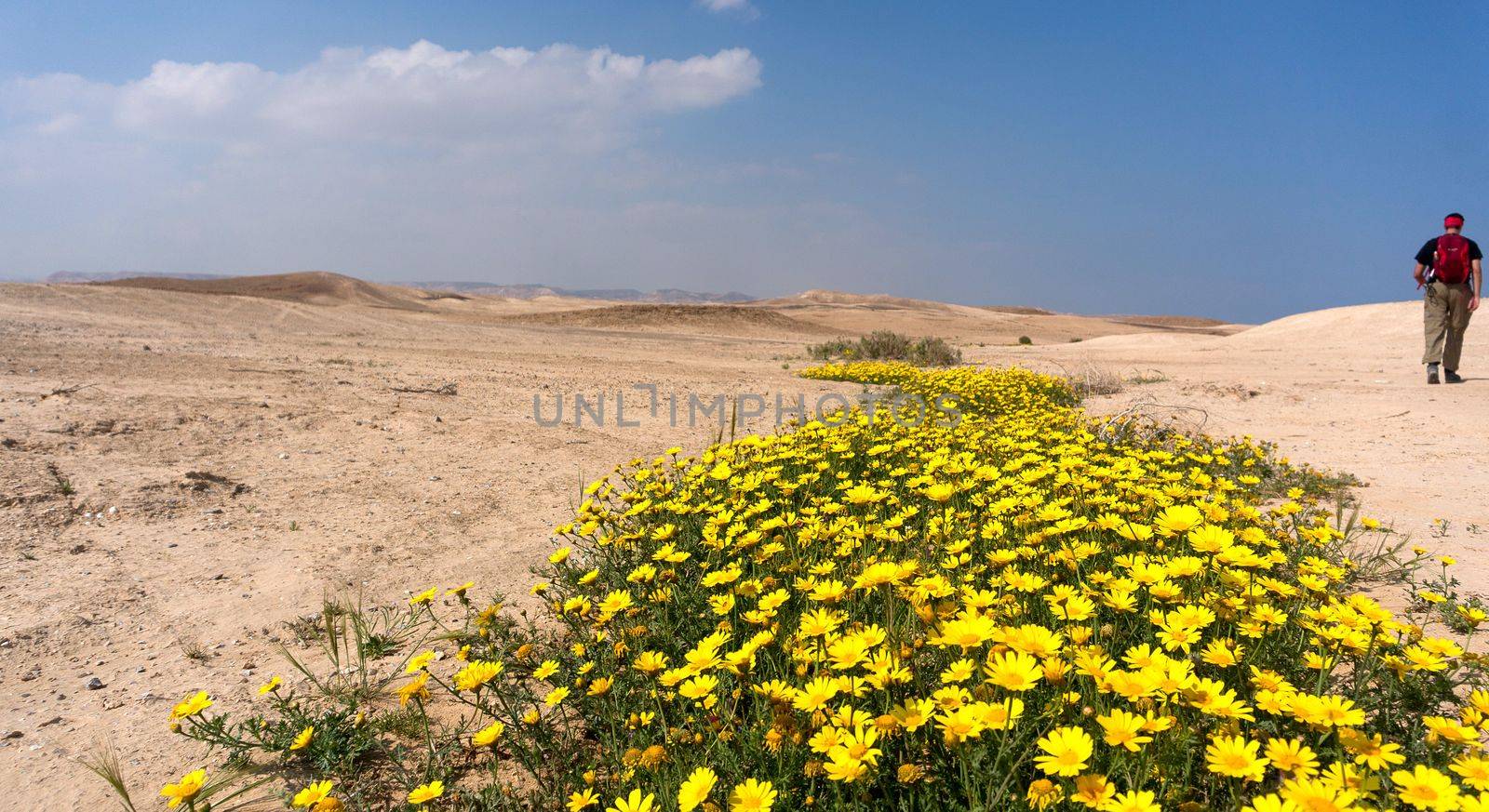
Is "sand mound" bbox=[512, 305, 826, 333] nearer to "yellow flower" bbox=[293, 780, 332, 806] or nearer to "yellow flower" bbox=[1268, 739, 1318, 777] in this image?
"yellow flower" bbox=[293, 780, 332, 806]

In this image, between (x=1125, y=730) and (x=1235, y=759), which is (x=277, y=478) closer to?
(x=1125, y=730)

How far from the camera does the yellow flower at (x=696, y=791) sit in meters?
1.57

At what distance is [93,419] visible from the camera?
6.29m

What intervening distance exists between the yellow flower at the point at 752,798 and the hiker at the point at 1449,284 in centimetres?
1168

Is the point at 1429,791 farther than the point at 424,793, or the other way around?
the point at 424,793

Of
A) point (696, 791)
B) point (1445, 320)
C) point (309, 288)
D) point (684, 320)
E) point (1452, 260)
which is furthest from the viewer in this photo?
point (309, 288)

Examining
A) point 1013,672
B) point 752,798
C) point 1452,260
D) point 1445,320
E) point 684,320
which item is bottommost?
point 752,798

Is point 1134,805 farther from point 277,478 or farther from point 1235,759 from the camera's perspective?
point 277,478

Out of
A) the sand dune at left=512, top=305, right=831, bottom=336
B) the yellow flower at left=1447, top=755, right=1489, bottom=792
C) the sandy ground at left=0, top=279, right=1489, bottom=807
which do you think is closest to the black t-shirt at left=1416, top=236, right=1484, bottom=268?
the sandy ground at left=0, top=279, right=1489, bottom=807

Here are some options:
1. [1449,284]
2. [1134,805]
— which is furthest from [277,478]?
[1449,284]

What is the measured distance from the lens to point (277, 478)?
554 cm

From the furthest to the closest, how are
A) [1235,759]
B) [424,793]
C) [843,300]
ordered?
1. [843,300]
2. [424,793]
3. [1235,759]

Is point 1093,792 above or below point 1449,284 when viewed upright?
below

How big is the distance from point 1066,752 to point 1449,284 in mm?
11751
